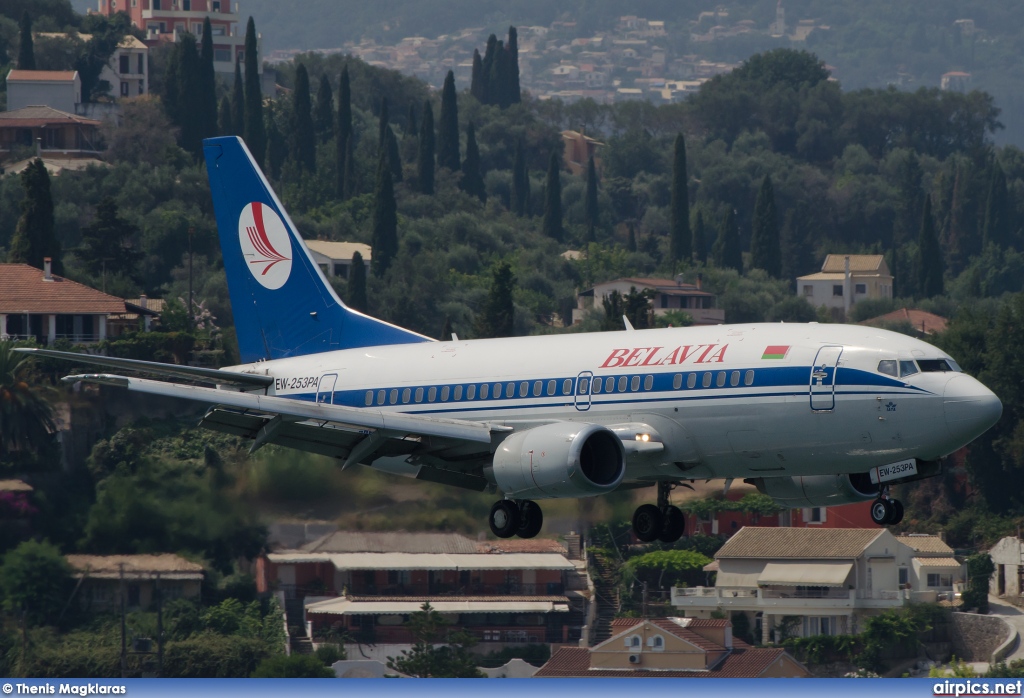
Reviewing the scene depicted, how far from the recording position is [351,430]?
45.3 meters

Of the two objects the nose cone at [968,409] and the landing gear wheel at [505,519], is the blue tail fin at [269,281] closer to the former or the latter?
the landing gear wheel at [505,519]

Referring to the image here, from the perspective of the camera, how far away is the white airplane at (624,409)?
4038 cm

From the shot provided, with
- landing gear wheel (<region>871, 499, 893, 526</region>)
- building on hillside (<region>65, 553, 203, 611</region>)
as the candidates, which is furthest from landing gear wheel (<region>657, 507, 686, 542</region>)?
building on hillside (<region>65, 553, 203, 611</region>)

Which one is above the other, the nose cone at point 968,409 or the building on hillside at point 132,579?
the nose cone at point 968,409

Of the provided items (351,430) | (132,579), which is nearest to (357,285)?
(132,579)

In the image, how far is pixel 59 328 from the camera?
394 feet

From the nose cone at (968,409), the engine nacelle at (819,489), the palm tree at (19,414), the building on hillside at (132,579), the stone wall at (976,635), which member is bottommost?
the stone wall at (976,635)

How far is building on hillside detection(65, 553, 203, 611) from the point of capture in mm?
64188

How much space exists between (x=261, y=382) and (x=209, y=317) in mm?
103562

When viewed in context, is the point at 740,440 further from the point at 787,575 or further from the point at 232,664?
the point at 787,575

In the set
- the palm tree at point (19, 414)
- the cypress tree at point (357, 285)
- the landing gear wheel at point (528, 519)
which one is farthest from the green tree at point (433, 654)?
Answer: the cypress tree at point (357, 285)

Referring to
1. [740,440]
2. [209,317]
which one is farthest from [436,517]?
[209,317]

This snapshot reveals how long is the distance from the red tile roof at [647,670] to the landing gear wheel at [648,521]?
33442 mm

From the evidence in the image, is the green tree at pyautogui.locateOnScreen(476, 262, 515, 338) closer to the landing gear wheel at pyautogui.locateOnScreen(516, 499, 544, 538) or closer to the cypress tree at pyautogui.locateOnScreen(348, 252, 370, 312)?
the cypress tree at pyautogui.locateOnScreen(348, 252, 370, 312)
